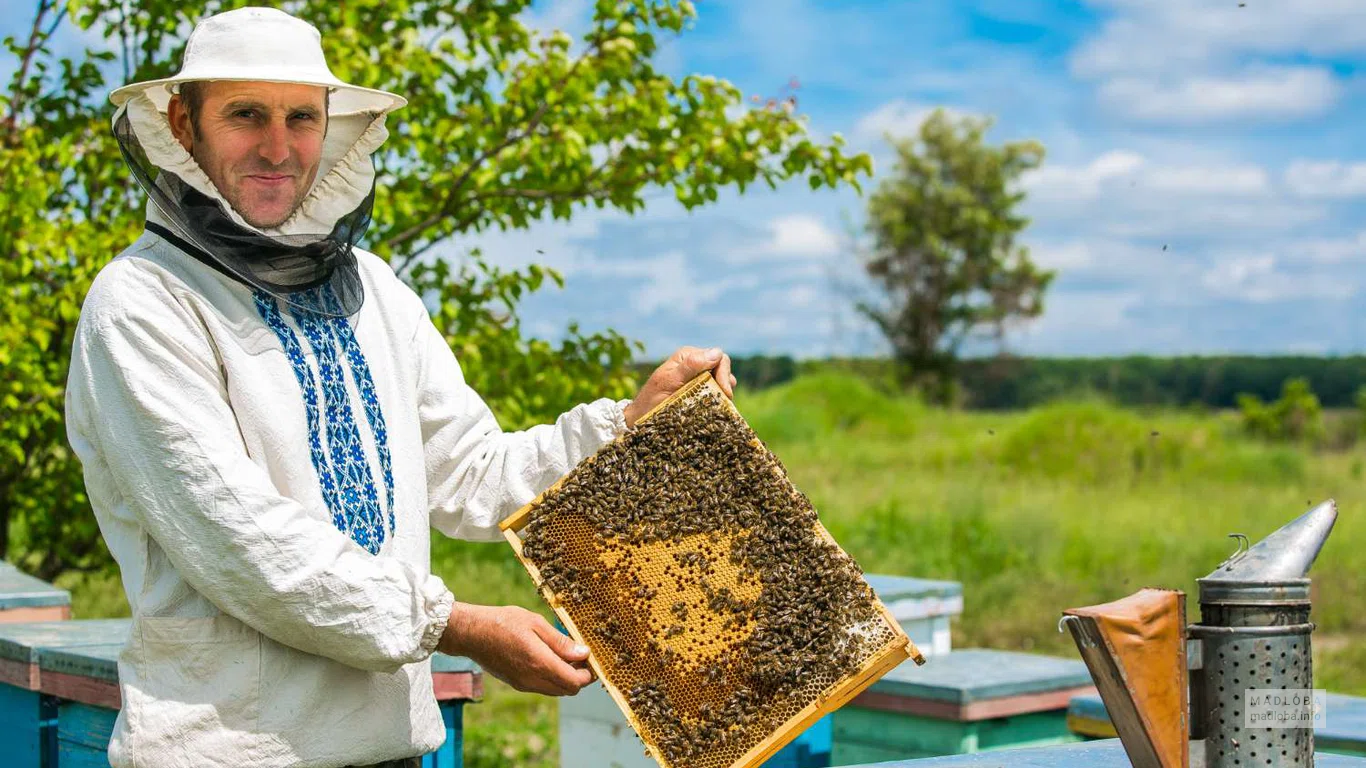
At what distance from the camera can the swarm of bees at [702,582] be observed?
243 centimetres

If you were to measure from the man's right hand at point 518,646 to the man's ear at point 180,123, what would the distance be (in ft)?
3.39

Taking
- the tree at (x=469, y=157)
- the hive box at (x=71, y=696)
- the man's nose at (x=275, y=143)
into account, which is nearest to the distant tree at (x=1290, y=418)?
the tree at (x=469, y=157)

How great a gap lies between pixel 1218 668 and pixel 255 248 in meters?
1.82

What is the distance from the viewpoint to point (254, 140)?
8.29ft

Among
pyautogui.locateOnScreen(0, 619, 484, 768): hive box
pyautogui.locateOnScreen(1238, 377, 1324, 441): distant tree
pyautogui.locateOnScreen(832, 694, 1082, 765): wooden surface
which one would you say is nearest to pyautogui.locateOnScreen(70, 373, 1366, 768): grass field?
pyautogui.locateOnScreen(1238, 377, 1324, 441): distant tree

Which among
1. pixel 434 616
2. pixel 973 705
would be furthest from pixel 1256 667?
pixel 973 705

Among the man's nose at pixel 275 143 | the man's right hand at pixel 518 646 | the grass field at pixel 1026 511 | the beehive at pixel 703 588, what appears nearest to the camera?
the man's right hand at pixel 518 646

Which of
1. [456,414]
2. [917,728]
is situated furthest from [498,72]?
[456,414]

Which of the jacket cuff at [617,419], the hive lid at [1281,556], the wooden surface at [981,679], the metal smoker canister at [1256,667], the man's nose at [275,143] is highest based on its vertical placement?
the man's nose at [275,143]

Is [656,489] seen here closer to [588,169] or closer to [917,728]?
[917,728]

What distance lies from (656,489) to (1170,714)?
995 millimetres

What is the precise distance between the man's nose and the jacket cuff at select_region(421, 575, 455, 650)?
85cm

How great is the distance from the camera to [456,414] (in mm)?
2805

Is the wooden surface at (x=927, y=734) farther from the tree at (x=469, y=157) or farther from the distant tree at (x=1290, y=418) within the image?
the distant tree at (x=1290, y=418)
